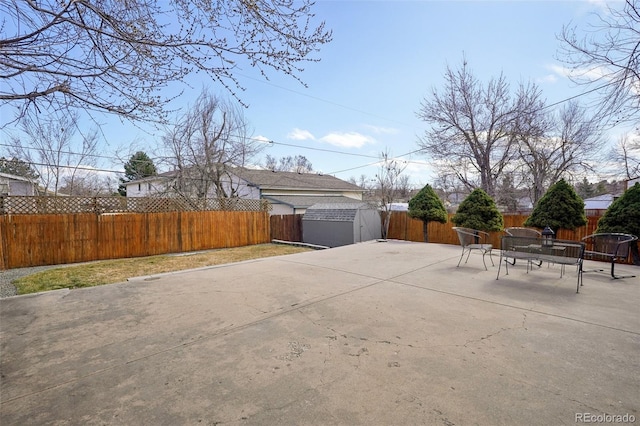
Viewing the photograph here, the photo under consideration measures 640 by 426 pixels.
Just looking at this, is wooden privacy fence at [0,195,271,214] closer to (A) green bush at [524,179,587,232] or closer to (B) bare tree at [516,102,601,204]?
(A) green bush at [524,179,587,232]

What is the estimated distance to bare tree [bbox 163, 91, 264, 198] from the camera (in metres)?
15.3

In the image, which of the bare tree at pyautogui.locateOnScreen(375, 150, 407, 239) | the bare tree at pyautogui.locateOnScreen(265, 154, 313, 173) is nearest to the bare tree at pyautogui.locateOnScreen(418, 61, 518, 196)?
the bare tree at pyautogui.locateOnScreen(375, 150, 407, 239)

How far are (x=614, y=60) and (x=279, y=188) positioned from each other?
1809cm

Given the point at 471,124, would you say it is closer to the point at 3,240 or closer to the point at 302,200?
the point at 302,200

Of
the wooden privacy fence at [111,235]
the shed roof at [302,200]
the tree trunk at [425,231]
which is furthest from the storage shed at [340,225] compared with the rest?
the shed roof at [302,200]

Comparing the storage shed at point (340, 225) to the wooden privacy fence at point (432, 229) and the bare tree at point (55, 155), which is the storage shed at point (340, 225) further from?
the bare tree at point (55, 155)

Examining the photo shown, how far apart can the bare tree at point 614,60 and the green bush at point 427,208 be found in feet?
22.2

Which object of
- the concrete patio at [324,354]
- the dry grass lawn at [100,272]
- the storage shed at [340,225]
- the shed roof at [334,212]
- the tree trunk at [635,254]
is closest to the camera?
the concrete patio at [324,354]

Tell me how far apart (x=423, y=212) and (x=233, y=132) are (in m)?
10.7

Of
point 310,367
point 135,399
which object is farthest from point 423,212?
point 135,399

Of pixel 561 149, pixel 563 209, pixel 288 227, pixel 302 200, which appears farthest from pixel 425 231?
pixel 561 149

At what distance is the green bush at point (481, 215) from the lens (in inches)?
382

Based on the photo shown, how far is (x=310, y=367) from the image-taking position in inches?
94.5

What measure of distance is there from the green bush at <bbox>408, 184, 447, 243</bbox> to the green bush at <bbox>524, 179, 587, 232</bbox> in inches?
134
